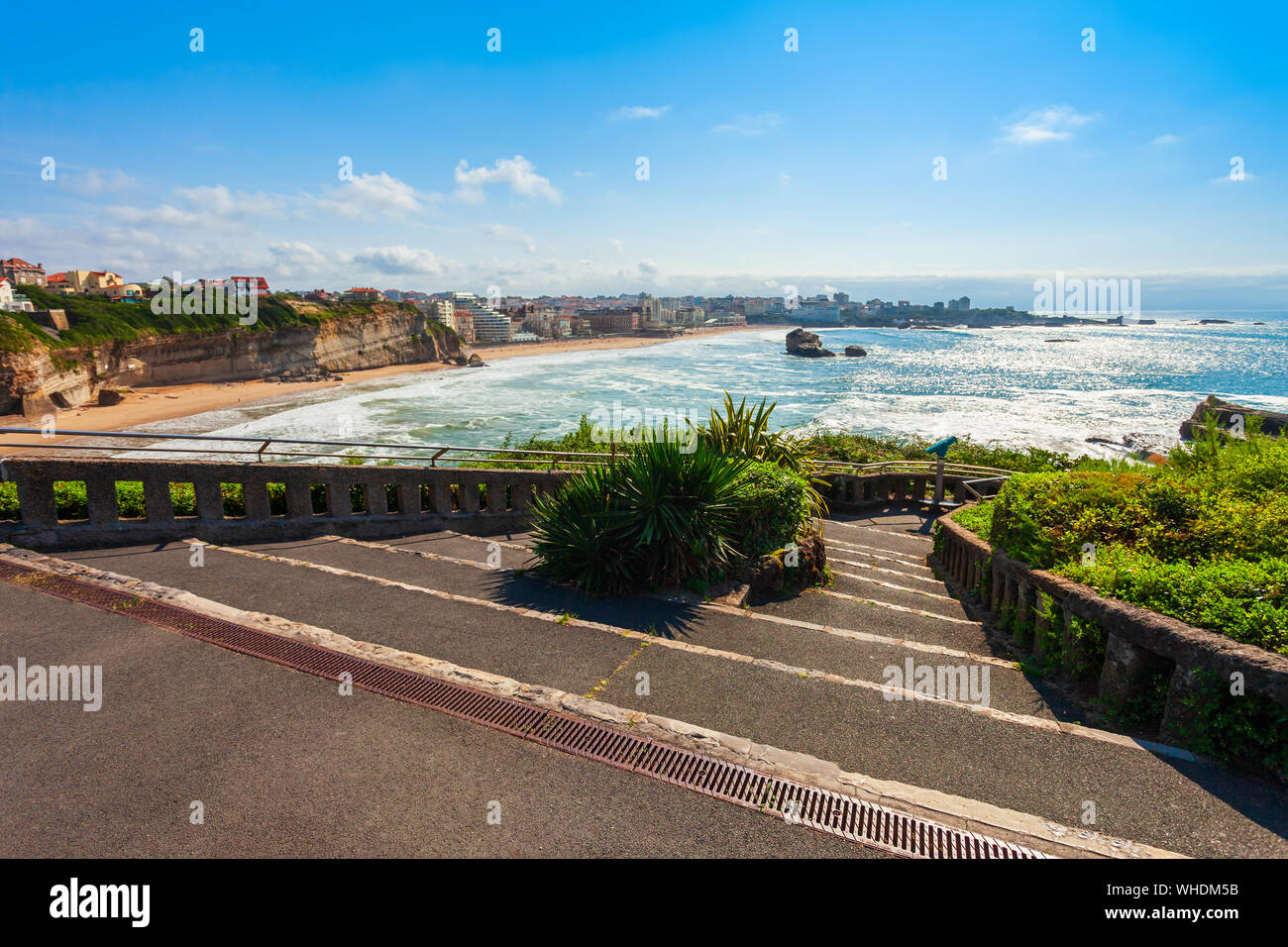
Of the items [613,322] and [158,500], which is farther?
[613,322]

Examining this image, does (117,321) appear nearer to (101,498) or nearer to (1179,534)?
(101,498)

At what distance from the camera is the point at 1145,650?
433 cm

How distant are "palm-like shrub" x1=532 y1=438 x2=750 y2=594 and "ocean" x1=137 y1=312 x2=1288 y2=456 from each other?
90.9 ft

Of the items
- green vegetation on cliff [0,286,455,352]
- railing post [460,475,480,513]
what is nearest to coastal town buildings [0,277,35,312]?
green vegetation on cliff [0,286,455,352]

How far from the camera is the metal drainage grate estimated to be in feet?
10.4

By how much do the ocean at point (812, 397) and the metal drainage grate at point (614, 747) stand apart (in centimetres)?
3133

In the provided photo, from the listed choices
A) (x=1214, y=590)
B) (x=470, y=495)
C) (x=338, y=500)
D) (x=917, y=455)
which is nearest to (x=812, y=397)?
(x=917, y=455)

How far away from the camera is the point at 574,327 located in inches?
7146

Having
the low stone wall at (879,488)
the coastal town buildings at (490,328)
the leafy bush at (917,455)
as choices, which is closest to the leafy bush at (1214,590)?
the low stone wall at (879,488)

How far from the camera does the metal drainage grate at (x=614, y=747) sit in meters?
3.17

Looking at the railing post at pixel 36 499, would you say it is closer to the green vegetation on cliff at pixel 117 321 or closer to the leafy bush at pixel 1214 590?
the leafy bush at pixel 1214 590

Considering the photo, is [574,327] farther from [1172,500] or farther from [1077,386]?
[1172,500]

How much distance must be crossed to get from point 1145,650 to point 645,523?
4371 mm
